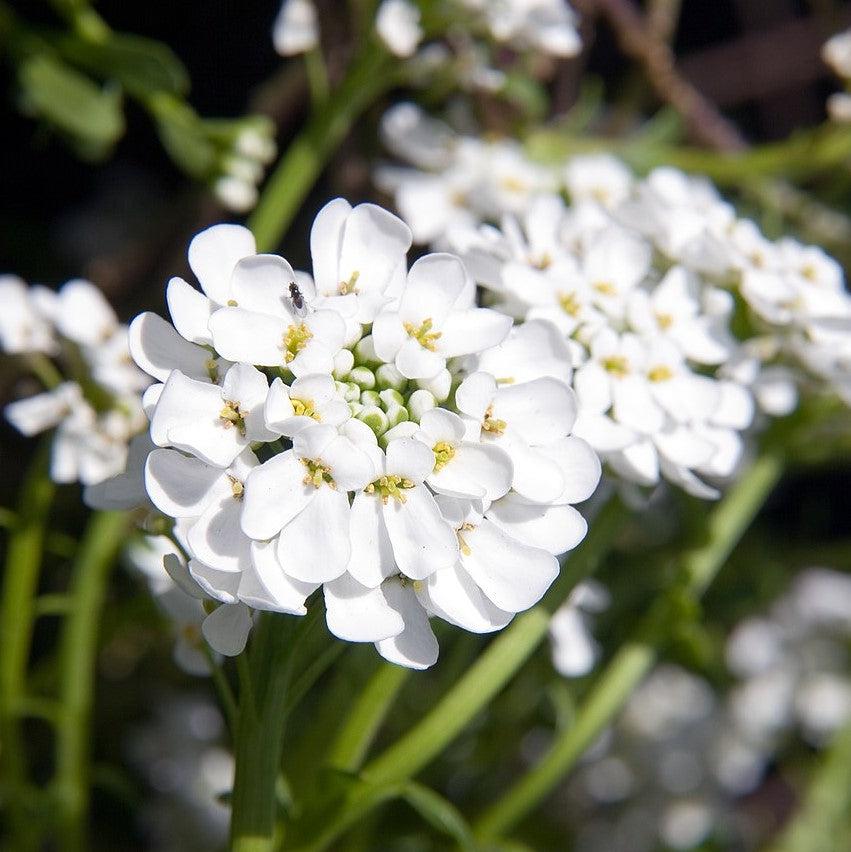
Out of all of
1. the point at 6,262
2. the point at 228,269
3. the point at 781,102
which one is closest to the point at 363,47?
the point at 228,269

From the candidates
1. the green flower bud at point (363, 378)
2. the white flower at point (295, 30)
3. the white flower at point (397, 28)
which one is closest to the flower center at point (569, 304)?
the green flower bud at point (363, 378)

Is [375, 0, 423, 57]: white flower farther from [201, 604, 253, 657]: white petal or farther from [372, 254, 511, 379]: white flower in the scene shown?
[201, 604, 253, 657]: white petal

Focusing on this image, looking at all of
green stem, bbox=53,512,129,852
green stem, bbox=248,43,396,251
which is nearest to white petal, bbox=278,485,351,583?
green stem, bbox=53,512,129,852

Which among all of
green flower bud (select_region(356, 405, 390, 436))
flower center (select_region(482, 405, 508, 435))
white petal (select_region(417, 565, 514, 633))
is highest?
flower center (select_region(482, 405, 508, 435))

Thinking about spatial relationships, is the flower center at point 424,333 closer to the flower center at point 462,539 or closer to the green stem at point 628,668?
the flower center at point 462,539

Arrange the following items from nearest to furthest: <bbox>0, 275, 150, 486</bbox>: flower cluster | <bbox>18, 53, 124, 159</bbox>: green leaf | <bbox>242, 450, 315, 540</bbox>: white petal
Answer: <bbox>242, 450, 315, 540</bbox>: white petal → <bbox>0, 275, 150, 486</bbox>: flower cluster → <bbox>18, 53, 124, 159</bbox>: green leaf

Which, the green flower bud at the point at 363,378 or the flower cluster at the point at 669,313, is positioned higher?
the flower cluster at the point at 669,313

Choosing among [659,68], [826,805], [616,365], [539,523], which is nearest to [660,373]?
[616,365]

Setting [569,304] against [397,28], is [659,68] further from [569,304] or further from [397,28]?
[569,304]
